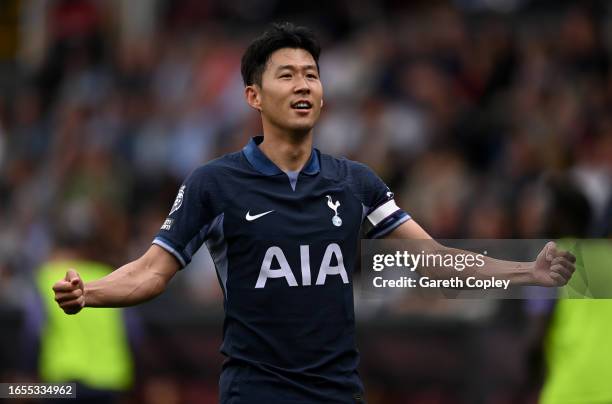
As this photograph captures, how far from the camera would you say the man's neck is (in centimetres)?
566

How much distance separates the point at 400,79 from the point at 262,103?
767cm

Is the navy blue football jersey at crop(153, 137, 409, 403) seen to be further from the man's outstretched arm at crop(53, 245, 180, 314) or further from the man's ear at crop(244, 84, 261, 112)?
the man's ear at crop(244, 84, 261, 112)

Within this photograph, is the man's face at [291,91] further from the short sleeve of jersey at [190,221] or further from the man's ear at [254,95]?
the short sleeve of jersey at [190,221]

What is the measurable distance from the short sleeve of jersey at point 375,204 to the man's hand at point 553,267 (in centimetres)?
60

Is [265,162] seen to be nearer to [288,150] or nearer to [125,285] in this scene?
[288,150]

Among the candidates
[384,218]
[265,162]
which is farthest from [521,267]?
[265,162]

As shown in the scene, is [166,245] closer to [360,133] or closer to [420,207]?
[420,207]

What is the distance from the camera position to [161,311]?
36.4 feet

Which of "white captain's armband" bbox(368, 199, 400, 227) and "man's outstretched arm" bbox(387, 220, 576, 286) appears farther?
"white captain's armband" bbox(368, 199, 400, 227)

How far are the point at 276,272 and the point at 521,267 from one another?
106cm

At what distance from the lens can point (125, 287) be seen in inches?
211

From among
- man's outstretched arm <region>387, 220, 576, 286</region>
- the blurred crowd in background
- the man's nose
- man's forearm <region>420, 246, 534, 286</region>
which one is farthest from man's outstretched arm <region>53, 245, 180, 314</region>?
the blurred crowd in background

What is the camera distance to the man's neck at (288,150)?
18.6ft

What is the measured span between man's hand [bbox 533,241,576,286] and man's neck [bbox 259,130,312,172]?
1053 millimetres
